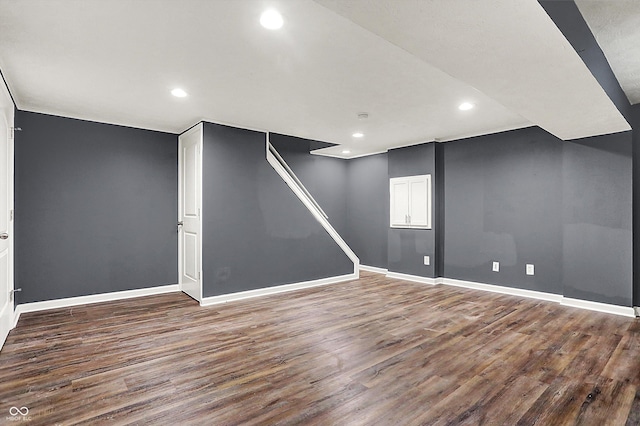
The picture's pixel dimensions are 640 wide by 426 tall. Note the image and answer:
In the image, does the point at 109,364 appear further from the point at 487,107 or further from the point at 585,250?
the point at 585,250

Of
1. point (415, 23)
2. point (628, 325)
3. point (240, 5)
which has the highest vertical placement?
point (240, 5)

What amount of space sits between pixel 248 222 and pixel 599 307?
14.5 ft

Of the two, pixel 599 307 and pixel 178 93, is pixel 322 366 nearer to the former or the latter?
pixel 178 93

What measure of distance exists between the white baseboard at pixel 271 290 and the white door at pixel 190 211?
0.56ft

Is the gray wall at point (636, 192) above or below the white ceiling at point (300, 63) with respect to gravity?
below

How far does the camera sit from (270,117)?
13.8ft

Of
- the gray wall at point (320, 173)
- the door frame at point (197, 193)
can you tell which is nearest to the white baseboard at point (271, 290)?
the door frame at point (197, 193)

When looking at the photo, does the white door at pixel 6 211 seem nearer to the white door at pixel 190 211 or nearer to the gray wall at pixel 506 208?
the white door at pixel 190 211

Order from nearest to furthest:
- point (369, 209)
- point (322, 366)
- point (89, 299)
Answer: point (322, 366)
point (89, 299)
point (369, 209)

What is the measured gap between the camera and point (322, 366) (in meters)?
2.53

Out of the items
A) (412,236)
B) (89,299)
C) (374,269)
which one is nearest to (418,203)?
(412,236)

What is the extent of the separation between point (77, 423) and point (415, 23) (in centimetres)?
Result: 266

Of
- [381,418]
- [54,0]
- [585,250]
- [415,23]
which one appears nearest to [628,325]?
[585,250]

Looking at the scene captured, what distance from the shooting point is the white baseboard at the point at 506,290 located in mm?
4483
